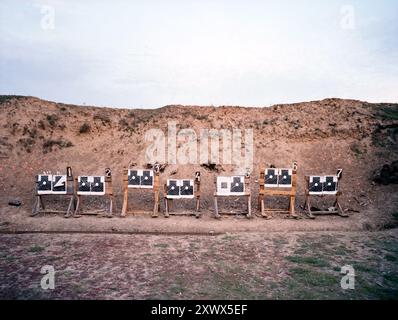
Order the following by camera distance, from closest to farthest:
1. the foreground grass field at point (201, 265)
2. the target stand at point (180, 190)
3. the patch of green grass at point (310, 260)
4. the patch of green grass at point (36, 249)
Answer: the foreground grass field at point (201, 265) → the patch of green grass at point (310, 260) → the patch of green grass at point (36, 249) → the target stand at point (180, 190)

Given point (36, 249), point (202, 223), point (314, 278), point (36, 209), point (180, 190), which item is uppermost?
point (180, 190)

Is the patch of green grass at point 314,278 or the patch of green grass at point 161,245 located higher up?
the patch of green grass at point 161,245

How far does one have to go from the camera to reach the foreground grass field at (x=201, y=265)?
678 centimetres

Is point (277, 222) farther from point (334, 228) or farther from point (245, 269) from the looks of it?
point (245, 269)

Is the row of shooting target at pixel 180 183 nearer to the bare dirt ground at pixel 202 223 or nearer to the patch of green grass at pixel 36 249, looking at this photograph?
the bare dirt ground at pixel 202 223

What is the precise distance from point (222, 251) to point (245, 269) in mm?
1414

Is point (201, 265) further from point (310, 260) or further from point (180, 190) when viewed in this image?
point (180, 190)

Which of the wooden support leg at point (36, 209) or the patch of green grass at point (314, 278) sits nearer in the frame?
the patch of green grass at point (314, 278)

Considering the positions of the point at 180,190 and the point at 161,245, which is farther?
the point at 180,190

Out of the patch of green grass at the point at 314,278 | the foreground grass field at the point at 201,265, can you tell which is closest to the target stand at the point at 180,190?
the foreground grass field at the point at 201,265

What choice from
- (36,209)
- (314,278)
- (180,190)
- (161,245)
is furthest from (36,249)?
(314,278)

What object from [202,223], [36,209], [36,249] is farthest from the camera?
[36,209]

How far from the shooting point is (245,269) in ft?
26.5

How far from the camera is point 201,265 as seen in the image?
8.29 meters
